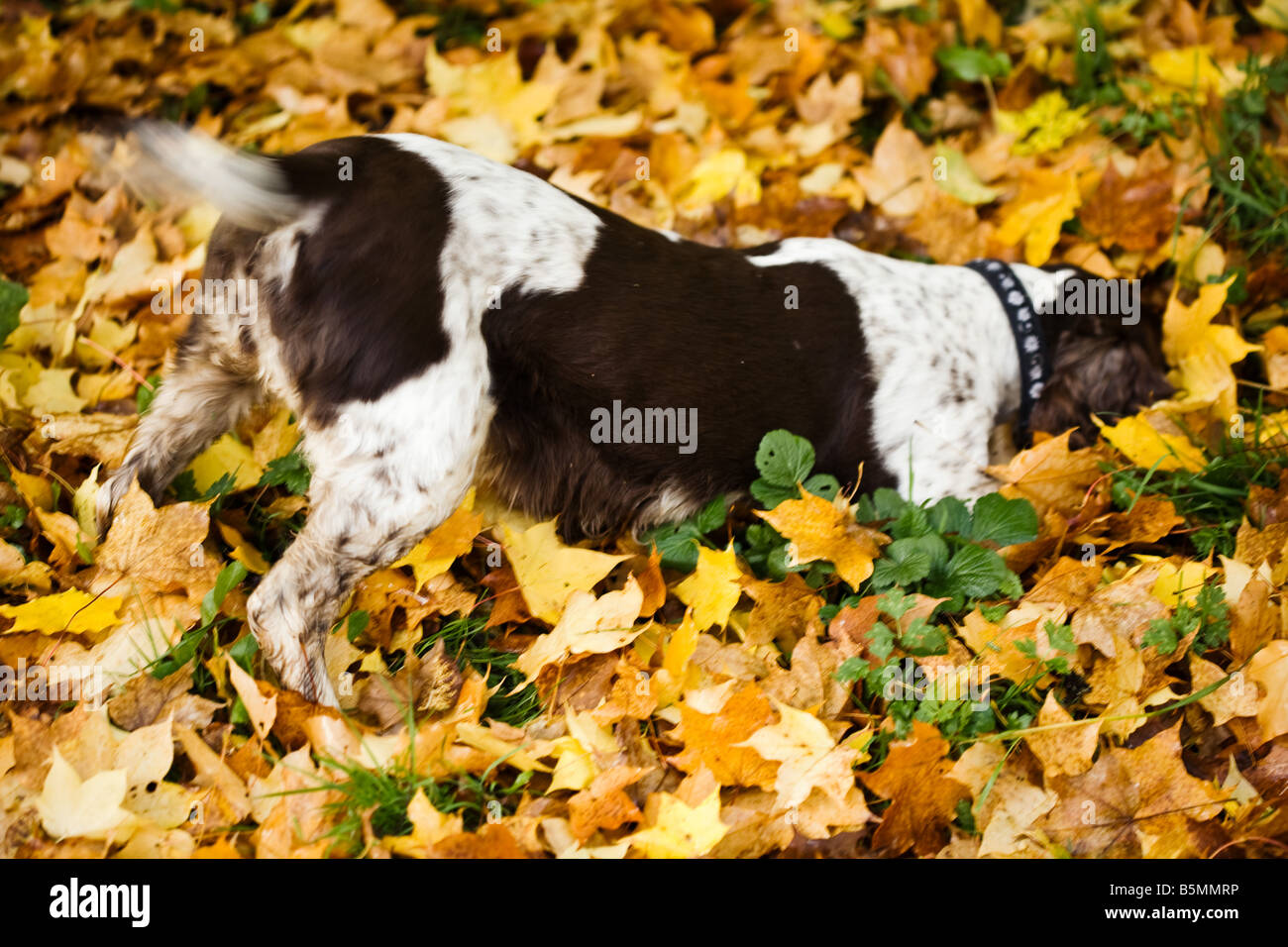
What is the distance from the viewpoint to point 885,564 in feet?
8.55

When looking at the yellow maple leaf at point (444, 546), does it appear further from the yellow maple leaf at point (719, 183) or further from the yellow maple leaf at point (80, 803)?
the yellow maple leaf at point (719, 183)

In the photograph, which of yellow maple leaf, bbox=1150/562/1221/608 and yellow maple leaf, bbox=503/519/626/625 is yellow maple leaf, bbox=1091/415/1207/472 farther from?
yellow maple leaf, bbox=503/519/626/625

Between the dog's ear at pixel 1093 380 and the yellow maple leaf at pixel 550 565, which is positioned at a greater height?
the dog's ear at pixel 1093 380

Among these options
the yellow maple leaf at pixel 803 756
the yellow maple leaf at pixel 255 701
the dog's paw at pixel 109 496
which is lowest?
the yellow maple leaf at pixel 803 756

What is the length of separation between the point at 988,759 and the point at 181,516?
79.8 inches

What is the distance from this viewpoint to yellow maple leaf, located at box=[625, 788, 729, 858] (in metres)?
2.03

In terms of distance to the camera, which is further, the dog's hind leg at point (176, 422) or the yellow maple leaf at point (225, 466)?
the yellow maple leaf at point (225, 466)

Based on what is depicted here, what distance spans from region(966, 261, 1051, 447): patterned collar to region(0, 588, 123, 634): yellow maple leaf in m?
2.53

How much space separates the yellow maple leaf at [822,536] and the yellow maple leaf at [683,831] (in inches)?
29.3

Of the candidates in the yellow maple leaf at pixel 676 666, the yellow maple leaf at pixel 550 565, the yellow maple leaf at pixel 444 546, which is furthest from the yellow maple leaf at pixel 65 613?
the yellow maple leaf at pixel 676 666

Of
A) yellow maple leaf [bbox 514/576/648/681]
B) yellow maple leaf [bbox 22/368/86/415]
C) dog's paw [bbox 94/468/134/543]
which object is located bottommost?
yellow maple leaf [bbox 514/576/648/681]

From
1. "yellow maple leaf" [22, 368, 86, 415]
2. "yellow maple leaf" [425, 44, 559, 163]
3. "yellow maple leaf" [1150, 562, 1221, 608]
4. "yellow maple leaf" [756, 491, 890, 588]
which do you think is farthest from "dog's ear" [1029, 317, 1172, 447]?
"yellow maple leaf" [22, 368, 86, 415]

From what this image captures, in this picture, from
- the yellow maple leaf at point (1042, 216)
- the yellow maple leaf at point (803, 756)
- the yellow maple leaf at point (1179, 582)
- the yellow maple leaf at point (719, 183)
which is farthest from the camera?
the yellow maple leaf at point (719, 183)

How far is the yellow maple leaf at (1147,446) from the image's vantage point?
113 inches
